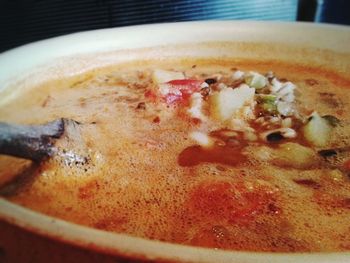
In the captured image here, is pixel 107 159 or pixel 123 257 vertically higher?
pixel 123 257

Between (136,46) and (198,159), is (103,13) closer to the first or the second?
(136,46)

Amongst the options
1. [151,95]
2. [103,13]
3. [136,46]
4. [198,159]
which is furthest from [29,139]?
[103,13]

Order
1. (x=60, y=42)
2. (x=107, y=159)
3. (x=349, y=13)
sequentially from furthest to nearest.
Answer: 1. (x=349, y=13)
2. (x=60, y=42)
3. (x=107, y=159)

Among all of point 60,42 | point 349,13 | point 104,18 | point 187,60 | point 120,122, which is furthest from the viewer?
point 349,13

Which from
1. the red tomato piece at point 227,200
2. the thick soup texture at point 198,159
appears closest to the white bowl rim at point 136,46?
the thick soup texture at point 198,159

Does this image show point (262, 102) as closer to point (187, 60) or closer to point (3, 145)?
point (187, 60)

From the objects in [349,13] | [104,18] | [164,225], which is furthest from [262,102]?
[349,13]

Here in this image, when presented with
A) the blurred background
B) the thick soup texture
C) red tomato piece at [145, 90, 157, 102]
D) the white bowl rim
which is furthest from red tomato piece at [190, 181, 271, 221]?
the blurred background
